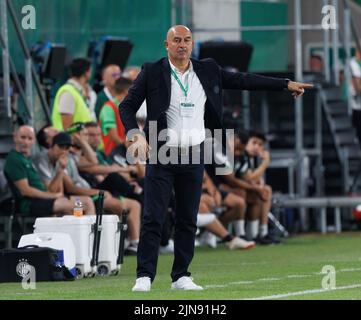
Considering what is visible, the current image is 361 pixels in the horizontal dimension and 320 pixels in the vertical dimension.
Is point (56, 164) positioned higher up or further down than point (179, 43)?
further down

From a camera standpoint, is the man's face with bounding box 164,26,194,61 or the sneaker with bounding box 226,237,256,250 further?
the sneaker with bounding box 226,237,256,250

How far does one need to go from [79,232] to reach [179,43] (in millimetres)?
2881

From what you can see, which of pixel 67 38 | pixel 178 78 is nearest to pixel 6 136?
pixel 67 38

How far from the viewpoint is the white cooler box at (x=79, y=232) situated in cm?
1359

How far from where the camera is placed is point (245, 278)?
13062 mm

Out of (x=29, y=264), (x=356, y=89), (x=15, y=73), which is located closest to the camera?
(x=29, y=264)

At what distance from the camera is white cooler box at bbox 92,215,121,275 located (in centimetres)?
1392

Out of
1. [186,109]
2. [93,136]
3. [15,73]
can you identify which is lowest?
[93,136]

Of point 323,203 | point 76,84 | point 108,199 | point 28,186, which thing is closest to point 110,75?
point 76,84

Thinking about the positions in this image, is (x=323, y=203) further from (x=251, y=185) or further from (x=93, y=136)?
(x=93, y=136)

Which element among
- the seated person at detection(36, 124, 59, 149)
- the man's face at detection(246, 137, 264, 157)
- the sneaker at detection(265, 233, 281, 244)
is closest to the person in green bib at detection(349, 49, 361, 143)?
the man's face at detection(246, 137, 264, 157)

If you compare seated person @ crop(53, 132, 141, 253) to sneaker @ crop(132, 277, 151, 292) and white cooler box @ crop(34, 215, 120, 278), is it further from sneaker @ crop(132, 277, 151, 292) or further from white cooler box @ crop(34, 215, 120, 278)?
sneaker @ crop(132, 277, 151, 292)

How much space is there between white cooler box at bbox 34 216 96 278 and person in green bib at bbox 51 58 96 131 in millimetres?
4953

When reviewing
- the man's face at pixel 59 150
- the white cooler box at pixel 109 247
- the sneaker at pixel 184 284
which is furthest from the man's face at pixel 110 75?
the sneaker at pixel 184 284
